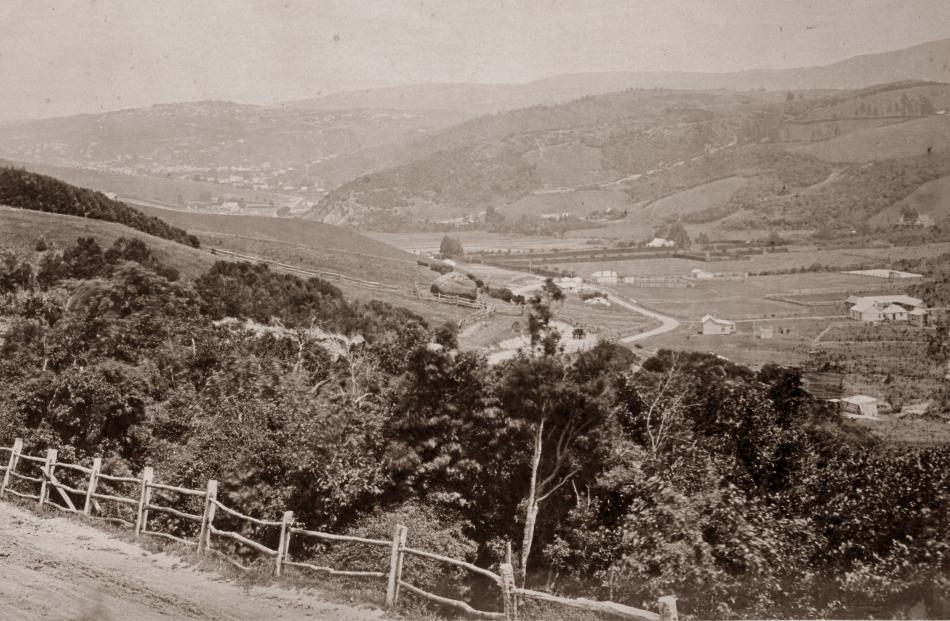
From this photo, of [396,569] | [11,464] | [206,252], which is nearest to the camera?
[396,569]

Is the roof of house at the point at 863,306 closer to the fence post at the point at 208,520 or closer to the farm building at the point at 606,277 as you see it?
the fence post at the point at 208,520

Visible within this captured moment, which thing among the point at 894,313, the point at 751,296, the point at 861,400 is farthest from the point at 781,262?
the point at 861,400

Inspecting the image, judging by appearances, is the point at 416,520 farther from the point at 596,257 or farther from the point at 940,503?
the point at 596,257

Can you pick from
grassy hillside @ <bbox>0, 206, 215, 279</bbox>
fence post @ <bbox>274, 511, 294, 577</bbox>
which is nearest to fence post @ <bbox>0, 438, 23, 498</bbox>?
fence post @ <bbox>274, 511, 294, 577</bbox>

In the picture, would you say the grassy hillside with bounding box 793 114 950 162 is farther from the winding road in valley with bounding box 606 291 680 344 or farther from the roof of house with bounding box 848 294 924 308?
the winding road in valley with bounding box 606 291 680 344

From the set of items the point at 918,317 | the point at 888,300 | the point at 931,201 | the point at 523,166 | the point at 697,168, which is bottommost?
the point at 918,317

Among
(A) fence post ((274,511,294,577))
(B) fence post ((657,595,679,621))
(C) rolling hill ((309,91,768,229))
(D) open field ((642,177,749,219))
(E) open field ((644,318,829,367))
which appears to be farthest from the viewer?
(C) rolling hill ((309,91,768,229))

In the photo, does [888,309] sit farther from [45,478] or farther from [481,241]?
[481,241]
